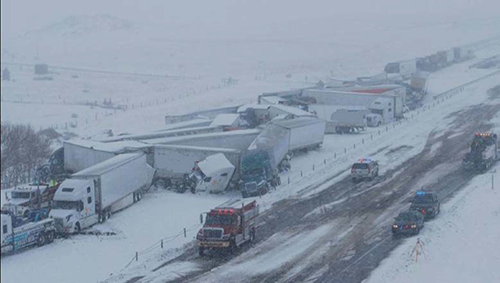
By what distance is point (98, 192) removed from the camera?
36.0 m

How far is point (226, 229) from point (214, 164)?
12.8 metres

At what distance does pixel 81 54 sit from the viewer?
154 m

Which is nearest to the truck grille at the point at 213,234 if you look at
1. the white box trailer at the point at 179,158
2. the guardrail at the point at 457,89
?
the white box trailer at the point at 179,158

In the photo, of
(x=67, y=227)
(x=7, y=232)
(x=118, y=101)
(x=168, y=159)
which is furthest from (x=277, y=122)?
(x=118, y=101)

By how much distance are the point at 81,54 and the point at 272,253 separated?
131526 millimetres

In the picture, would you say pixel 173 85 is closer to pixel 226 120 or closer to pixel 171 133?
pixel 226 120

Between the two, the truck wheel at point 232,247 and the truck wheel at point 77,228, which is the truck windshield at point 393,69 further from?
the truck wheel at point 232,247

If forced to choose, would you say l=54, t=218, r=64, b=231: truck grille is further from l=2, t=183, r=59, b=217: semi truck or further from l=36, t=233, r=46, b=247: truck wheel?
l=2, t=183, r=59, b=217: semi truck

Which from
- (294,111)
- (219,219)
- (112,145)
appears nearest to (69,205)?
(219,219)

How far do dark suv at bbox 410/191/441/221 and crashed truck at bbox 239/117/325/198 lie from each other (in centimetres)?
1044

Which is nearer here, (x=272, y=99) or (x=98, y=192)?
(x=98, y=192)

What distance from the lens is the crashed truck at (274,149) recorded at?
42344mm

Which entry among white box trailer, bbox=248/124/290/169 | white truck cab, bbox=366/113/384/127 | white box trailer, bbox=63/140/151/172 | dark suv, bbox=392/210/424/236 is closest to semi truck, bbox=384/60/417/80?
white truck cab, bbox=366/113/384/127

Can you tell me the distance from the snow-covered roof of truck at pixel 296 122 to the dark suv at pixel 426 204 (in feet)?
55.2
